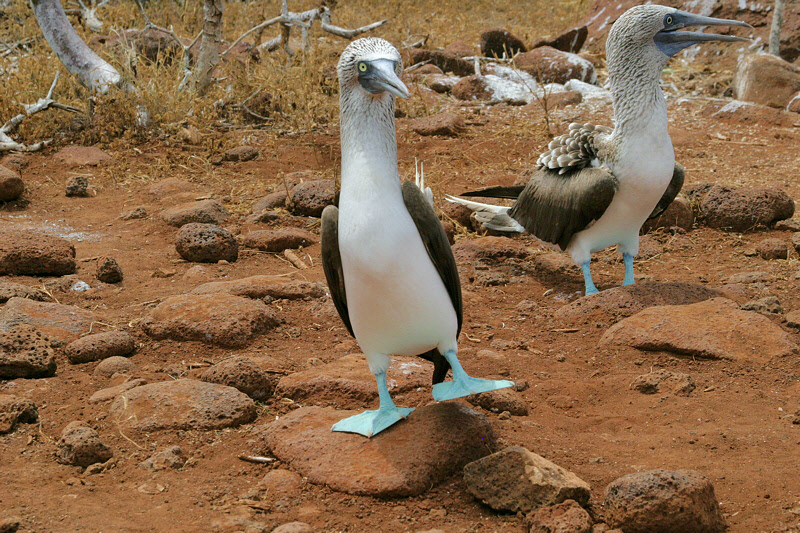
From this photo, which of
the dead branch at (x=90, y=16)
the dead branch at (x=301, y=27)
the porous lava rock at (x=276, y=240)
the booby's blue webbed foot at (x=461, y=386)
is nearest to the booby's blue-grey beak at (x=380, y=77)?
the booby's blue webbed foot at (x=461, y=386)

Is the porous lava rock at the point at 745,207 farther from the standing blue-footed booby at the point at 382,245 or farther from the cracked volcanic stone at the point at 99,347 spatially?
the cracked volcanic stone at the point at 99,347

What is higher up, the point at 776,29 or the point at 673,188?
the point at 776,29

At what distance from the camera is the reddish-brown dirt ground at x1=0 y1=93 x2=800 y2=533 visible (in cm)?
258

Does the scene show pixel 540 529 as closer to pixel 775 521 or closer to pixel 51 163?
pixel 775 521

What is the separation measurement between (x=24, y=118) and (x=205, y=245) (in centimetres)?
375

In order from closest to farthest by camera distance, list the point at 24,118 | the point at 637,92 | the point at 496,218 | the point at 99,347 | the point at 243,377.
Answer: the point at 243,377 < the point at 99,347 < the point at 637,92 < the point at 496,218 < the point at 24,118

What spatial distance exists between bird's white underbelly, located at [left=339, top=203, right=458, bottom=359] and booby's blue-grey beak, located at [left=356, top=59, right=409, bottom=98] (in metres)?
0.39

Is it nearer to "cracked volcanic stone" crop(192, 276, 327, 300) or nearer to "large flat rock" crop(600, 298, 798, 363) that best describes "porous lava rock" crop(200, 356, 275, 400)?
"cracked volcanic stone" crop(192, 276, 327, 300)

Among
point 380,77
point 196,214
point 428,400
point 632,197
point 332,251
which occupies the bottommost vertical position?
point 428,400

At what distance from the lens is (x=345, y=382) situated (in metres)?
3.53

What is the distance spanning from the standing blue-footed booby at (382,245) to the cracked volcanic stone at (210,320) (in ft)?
4.16

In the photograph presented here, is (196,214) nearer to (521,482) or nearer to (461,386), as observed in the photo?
(461,386)

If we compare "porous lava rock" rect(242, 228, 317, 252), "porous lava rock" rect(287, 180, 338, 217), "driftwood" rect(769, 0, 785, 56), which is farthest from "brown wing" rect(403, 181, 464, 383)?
"driftwood" rect(769, 0, 785, 56)

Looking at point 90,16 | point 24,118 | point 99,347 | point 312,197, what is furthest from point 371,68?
point 90,16
